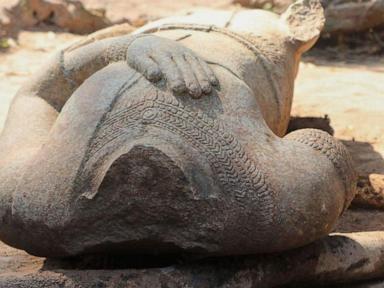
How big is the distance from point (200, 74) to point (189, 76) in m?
0.06

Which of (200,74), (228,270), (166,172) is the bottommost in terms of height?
(228,270)

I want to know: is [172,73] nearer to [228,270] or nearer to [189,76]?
[189,76]

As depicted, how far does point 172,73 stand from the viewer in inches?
102

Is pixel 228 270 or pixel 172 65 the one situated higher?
pixel 172 65

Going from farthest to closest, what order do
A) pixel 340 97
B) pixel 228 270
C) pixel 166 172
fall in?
pixel 340 97, pixel 228 270, pixel 166 172

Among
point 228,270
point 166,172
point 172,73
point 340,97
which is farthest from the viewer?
point 340,97

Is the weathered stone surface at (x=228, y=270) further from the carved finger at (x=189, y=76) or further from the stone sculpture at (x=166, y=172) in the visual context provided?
the carved finger at (x=189, y=76)

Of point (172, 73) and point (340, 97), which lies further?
point (340, 97)

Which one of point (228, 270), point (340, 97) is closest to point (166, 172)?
point (228, 270)

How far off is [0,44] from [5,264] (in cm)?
473

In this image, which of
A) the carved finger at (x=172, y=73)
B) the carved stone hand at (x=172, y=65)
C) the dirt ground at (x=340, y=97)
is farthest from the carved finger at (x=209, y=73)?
the dirt ground at (x=340, y=97)

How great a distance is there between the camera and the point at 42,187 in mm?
2447

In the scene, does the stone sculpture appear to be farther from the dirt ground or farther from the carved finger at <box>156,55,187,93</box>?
the dirt ground

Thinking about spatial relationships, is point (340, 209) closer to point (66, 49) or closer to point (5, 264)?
point (5, 264)
